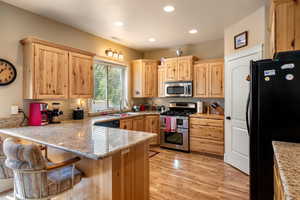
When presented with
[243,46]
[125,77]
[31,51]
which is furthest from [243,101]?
[31,51]

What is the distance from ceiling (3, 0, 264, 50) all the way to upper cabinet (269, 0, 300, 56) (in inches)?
36.4

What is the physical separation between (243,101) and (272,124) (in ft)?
5.24

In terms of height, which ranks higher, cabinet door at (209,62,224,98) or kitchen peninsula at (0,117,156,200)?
cabinet door at (209,62,224,98)

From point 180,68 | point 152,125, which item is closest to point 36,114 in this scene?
point 152,125

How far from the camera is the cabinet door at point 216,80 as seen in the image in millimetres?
3955

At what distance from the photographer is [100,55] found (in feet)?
13.1

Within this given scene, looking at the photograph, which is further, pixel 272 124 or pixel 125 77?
pixel 125 77

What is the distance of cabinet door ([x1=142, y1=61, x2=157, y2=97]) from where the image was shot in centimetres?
488

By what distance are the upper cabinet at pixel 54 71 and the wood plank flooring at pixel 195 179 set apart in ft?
6.86

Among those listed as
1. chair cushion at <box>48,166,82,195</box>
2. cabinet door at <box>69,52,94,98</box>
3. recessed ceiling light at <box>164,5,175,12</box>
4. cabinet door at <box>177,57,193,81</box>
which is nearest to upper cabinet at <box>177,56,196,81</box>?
cabinet door at <box>177,57,193,81</box>

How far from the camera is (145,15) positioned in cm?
290

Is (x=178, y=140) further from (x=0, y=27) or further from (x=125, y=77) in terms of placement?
(x=0, y=27)

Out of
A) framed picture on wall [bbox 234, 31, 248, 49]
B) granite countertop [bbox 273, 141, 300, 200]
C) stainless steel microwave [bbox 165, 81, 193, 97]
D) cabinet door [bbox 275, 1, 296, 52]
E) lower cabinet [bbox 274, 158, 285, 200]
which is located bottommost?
lower cabinet [bbox 274, 158, 285, 200]

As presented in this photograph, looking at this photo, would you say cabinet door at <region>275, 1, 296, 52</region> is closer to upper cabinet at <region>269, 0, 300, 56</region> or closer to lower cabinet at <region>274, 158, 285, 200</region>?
upper cabinet at <region>269, 0, 300, 56</region>
